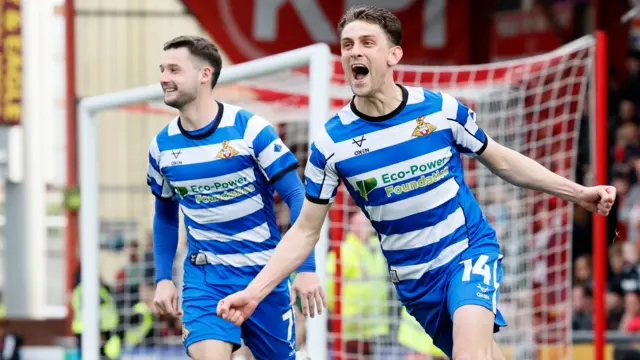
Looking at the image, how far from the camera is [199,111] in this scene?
5492mm

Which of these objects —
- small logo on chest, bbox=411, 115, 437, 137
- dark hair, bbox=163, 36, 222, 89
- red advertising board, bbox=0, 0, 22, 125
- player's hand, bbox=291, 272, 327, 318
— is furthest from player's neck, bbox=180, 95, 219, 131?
red advertising board, bbox=0, 0, 22, 125

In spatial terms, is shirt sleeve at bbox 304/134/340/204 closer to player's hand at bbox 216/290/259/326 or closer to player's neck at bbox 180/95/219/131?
player's hand at bbox 216/290/259/326

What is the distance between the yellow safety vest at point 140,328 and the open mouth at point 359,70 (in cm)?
603

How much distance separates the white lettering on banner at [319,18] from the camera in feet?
43.3

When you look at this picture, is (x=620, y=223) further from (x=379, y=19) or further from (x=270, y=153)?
(x=379, y=19)

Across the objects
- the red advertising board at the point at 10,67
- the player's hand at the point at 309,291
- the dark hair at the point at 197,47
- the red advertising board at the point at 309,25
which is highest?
the red advertising board at the point at 10,67

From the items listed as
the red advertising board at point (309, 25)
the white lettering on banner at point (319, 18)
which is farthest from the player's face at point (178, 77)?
the white lettering on banner at point (319, 18)

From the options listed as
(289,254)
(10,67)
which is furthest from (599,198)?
(10,67)

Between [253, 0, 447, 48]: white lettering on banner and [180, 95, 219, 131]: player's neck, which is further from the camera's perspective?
[253, 0, 447, 48]: white lettering on banner

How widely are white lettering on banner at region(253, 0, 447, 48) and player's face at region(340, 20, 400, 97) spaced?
8716 mm

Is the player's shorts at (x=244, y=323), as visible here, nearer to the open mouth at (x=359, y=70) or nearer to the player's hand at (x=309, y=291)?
the player's hand at (x=309, y=291)

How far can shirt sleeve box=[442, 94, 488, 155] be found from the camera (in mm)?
4605

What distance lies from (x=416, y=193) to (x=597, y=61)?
3.48 m

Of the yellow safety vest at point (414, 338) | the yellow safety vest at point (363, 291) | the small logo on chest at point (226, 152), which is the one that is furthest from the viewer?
the yellow safety vest at point (363, 291)
